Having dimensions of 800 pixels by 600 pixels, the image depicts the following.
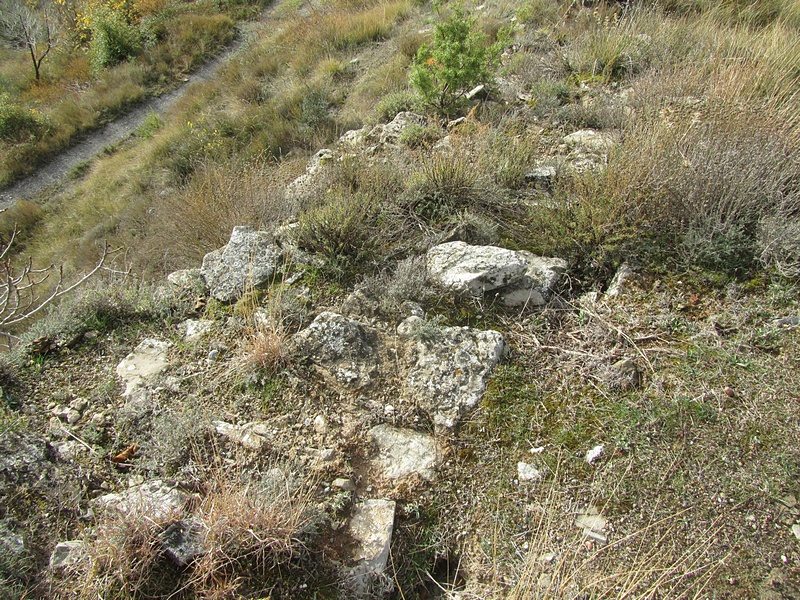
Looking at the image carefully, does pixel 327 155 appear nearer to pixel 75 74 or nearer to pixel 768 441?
pixel 768 441

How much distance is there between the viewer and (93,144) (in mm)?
10914

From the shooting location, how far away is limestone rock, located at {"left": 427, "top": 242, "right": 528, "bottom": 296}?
3.21 metres

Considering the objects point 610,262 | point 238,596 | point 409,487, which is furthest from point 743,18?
point 238,596

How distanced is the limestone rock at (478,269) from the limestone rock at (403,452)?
3.59 feet

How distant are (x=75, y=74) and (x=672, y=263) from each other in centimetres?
1562

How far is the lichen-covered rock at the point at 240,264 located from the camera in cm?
341

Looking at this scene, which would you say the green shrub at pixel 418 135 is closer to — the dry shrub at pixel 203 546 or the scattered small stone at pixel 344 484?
the scattered small stone at pixel 344 484

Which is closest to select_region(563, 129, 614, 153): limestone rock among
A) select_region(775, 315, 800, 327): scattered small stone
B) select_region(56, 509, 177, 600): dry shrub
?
select_region(775, 315, 800, 327): scattered small stone

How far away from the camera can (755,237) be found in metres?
3.14

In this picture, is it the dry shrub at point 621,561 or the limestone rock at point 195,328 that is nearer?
the dry shrub at point 621,561

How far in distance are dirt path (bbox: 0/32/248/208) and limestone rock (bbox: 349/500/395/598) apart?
11.3 m

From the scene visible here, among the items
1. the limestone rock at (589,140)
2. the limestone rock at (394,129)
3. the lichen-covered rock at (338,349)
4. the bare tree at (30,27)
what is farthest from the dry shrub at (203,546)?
the bare tree at (30,27)

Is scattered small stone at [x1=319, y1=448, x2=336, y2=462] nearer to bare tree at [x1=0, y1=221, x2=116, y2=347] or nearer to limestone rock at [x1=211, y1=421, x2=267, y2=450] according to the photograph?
limestone rock at [x1=211, y1=421, x2=267, y2=450]

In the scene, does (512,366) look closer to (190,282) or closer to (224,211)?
(190,282)
